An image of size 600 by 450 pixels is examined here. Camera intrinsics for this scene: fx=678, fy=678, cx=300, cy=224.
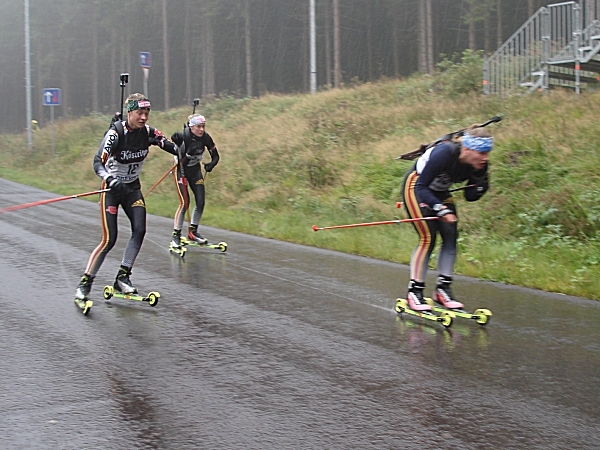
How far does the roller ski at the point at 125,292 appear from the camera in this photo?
24.4ft

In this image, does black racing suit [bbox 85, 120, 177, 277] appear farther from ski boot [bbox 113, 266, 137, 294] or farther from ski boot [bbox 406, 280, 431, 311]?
ski boot [bbox 406, 280, 431, 311]

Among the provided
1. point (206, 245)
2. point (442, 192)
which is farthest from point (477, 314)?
point (206, 245)

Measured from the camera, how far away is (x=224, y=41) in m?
A: 67.2

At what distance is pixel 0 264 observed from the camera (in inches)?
381

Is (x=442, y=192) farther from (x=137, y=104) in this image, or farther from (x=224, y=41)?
(x=224, y=41)

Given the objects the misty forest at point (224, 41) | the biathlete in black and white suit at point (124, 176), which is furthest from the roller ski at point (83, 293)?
the misty forest at point (224, 41)

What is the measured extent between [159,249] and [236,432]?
755 centimetres

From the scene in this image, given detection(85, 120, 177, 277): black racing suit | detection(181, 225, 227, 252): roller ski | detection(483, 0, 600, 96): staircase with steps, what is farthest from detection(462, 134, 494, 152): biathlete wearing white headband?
detection(483, 0, 600, 96): staircase with steps

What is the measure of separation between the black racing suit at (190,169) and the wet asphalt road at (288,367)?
2.33 metres

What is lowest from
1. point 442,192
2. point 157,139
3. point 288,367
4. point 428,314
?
point 288,367

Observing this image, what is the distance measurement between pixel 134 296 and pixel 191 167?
4218 millimetres

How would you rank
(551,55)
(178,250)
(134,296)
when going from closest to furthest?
(134,296)
(178,250)
(551,55)

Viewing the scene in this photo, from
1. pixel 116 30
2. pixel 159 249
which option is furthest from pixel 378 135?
pixel 116 30

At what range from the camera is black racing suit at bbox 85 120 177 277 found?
728 centimetres
